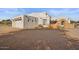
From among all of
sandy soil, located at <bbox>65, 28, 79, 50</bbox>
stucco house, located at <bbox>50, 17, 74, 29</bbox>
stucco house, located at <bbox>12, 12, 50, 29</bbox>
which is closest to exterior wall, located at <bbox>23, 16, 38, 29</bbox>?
stucco house, located at <bbox>12, 12, 50, 29</bbox>

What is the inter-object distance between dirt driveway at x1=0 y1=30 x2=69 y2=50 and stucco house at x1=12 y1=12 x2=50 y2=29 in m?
0.07

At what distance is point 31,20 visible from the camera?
7.66ft

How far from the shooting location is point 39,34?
2.33m

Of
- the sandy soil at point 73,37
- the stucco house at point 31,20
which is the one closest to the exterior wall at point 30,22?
the stucco house at point 31,20

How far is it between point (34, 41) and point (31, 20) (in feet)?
0.85

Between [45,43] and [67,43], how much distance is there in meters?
0.27

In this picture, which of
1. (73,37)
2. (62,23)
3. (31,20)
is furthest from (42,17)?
(73,37)

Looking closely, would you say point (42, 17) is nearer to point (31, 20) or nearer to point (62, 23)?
point (31, 20)

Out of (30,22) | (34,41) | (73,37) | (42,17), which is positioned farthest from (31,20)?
(73,37)

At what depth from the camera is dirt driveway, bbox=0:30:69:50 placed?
2311 millimetres

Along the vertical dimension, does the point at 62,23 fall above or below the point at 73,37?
above
